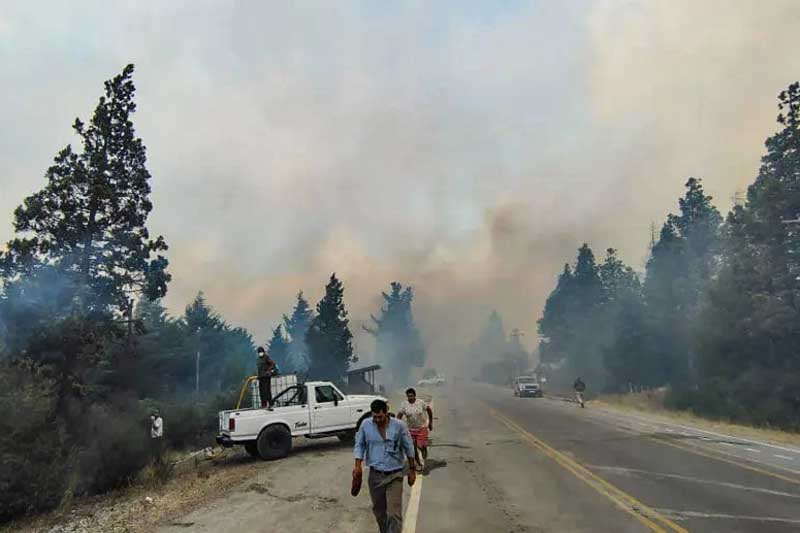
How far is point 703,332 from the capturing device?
39938 mm

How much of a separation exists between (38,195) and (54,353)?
647 cm

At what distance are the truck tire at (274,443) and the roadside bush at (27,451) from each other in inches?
174

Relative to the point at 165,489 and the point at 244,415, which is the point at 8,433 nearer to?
the point at 165,489

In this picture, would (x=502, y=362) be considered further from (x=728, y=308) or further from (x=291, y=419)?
(x=291, y=419)

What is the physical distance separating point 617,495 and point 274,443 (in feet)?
29.6

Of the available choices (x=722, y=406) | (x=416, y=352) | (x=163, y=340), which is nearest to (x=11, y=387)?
(x=163, y=340)

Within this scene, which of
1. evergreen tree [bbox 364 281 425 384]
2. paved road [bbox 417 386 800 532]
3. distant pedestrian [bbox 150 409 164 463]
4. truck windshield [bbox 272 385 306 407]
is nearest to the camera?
paved road [bbox 417 386 800 532]

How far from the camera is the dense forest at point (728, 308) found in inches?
1288

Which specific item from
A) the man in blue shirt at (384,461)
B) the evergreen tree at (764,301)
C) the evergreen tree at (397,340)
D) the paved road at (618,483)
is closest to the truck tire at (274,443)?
the paved road at (618,483)

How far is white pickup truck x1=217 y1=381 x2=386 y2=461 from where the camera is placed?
14.8 metres

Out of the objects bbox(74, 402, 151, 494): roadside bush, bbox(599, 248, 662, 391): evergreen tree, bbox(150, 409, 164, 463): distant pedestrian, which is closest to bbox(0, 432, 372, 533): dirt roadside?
bbox(74, 402, 151, 494): roadside bush

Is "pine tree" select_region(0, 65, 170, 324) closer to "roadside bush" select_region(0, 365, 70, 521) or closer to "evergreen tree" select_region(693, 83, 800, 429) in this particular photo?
"roadside bush" select_region(0, 365, 70, 521)

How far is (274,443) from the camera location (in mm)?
15117

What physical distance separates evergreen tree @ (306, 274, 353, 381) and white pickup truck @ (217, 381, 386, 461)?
1080 inches
